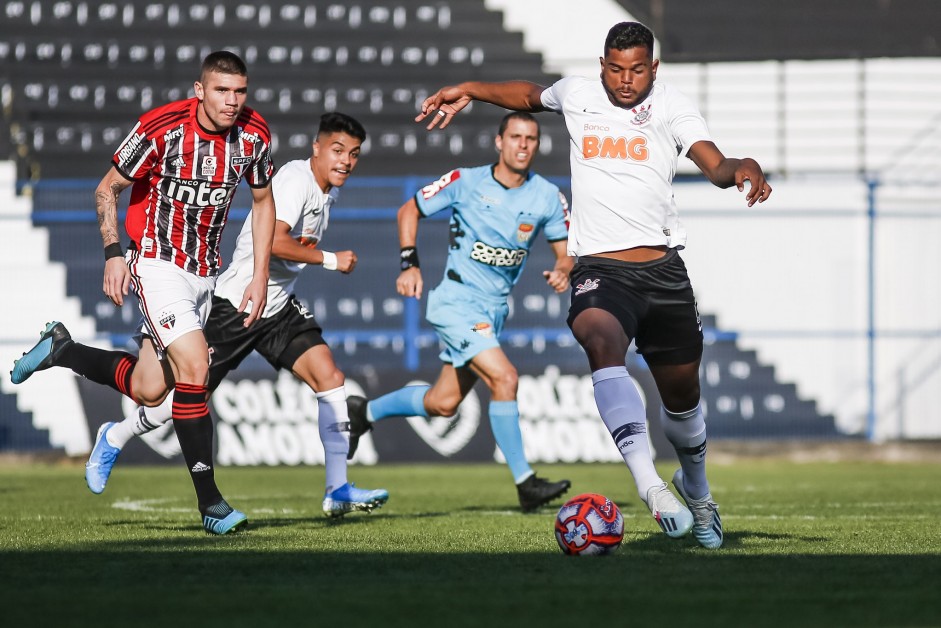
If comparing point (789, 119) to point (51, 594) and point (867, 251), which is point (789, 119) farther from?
point (51, 594)

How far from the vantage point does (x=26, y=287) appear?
14.3 m

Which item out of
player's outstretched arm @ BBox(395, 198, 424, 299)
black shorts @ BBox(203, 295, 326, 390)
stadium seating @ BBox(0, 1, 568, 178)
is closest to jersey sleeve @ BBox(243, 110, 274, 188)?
black shorts @ BBox(203, 295, 326, 390)

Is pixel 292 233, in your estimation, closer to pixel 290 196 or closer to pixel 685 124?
pixel 290 196

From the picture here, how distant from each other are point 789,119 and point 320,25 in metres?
6.80

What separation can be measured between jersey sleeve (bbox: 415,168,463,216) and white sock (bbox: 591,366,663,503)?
11.2ft

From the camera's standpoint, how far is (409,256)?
26.7ft

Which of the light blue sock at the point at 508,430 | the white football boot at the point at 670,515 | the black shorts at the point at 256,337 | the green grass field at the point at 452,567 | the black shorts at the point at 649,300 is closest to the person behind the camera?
the green grass field at the point at 452,567

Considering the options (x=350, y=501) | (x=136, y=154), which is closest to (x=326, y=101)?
(x=350, y=501)

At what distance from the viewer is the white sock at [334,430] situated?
7.35 metres

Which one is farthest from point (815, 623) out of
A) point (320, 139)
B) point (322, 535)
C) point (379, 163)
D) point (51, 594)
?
point (379, 163)

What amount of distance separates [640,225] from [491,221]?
278cm

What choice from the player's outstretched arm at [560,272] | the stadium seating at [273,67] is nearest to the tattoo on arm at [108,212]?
the player's outstretched arm at [560,272]

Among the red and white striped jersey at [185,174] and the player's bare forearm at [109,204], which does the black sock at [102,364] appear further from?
the player's bare forearm at [109,204]

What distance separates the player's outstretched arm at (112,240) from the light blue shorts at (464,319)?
236 cm
